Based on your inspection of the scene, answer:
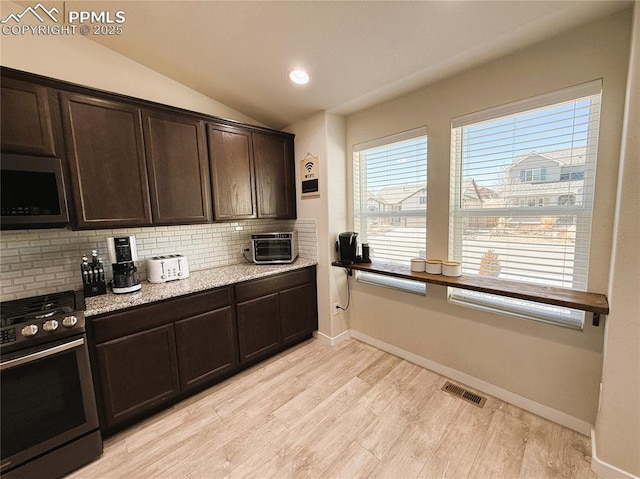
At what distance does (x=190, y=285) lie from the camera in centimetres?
209

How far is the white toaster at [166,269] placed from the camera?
7.06ft

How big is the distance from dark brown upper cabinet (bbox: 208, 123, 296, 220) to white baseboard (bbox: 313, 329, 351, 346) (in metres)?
1.40

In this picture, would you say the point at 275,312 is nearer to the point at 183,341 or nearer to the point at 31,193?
the point at 183,341

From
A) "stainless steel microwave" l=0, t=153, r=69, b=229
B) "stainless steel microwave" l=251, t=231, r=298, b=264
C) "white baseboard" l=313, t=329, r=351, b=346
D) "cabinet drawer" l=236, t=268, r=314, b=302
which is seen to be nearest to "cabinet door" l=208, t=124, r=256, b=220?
"stainless steel microwave" l=251, t=231, r=298, b=264

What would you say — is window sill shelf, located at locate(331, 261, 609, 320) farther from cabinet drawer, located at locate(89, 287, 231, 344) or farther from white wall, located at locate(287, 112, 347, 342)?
cabinet drawer, located at locate(89, 287, 231, 344)

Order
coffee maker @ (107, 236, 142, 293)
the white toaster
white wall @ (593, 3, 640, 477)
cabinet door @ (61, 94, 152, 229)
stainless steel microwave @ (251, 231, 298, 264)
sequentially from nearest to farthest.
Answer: white wall @ (593, 3, 640, 477)
cabinet door @ (61, 94, 152, 229)
coffee maker @ (107, 236, 142, 293)
the white toaster
stainless steel microwave @ (251, 231, 298, 264)

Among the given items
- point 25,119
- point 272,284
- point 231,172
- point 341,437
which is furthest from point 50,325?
point 341,437

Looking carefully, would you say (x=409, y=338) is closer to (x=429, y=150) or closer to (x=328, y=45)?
(x=429, y=150)

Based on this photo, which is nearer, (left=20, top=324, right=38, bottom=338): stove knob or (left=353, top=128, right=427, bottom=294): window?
(left=20, top=324, right=38, bottom=338): stove knob

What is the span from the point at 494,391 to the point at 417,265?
3.58ft

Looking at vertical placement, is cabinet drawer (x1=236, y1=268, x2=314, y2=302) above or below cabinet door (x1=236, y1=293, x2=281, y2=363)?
above

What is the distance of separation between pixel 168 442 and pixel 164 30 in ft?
9.18

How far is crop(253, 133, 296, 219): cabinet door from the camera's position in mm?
2715

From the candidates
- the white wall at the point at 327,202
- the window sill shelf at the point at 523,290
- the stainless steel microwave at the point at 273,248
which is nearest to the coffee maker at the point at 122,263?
the stainless steel microwave at the point at 273,248
